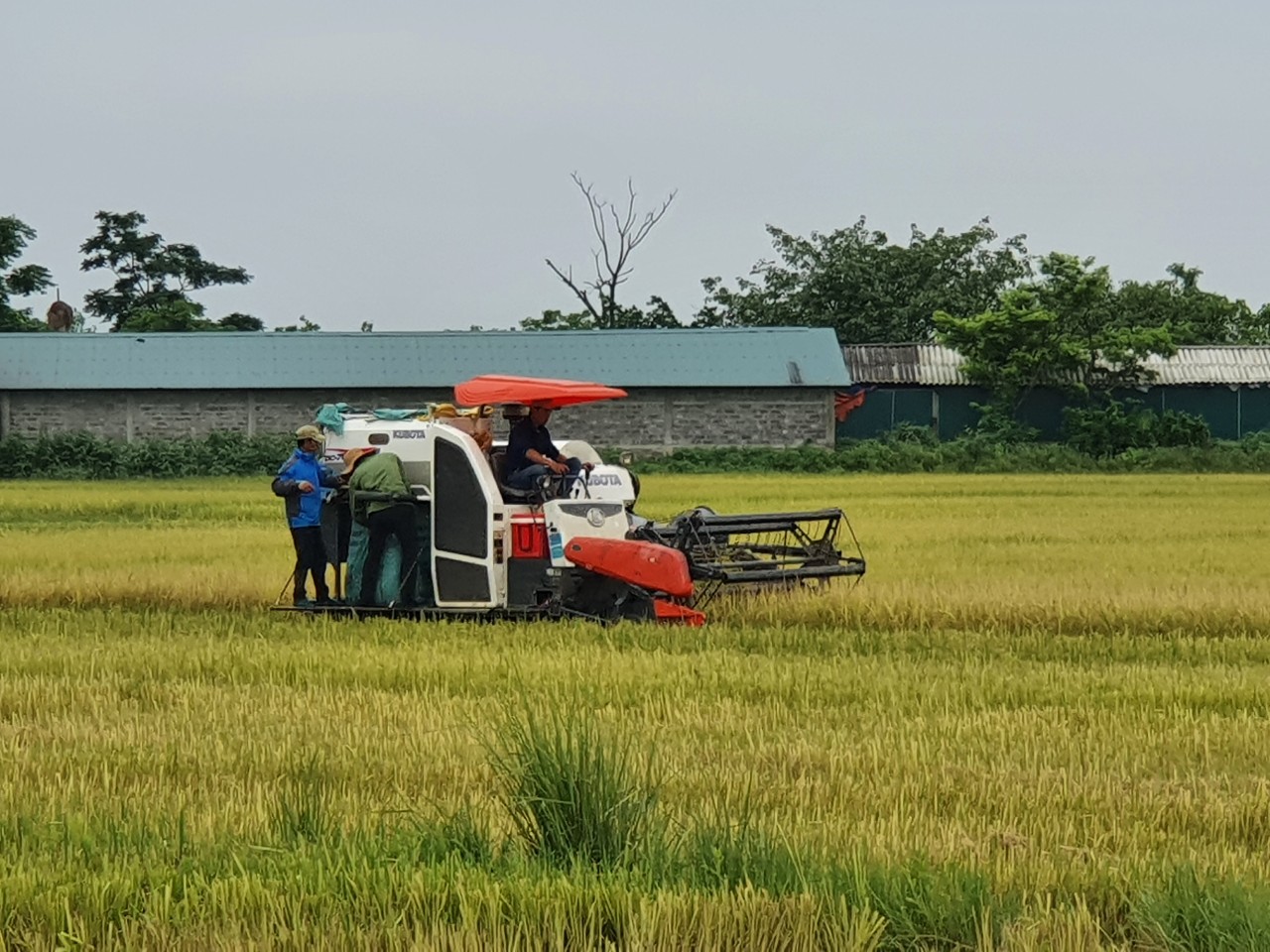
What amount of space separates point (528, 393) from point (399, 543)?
1.73m

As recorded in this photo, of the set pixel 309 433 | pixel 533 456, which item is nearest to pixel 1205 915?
pixel 533 456

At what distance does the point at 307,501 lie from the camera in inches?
627

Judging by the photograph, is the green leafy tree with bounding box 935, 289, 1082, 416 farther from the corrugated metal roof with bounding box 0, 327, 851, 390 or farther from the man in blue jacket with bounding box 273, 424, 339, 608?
the man in blue jacket with bounding box 273, 424, 339, 608

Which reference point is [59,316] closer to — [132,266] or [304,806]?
[132,266]

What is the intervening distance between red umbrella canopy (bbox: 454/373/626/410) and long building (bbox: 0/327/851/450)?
36328mm

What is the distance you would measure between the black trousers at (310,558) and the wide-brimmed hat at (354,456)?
0.56 meters

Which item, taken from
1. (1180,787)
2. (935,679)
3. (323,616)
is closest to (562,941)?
(1180,787)

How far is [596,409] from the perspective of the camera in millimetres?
52562

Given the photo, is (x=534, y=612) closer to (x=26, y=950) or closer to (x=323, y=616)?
(x=323, y=616)

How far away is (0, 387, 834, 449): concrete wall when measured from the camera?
5303 centimetres

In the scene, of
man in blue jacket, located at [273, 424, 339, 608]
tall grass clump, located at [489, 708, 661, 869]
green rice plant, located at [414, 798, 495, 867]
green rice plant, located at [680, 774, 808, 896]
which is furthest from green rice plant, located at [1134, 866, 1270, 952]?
man in blue jacket, located at [273, 424, 339, 608]

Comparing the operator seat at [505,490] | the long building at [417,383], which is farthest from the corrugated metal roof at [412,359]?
the operator seat at [505,490]

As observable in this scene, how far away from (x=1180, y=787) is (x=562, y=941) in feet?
12.4

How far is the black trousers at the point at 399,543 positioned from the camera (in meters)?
15.3
